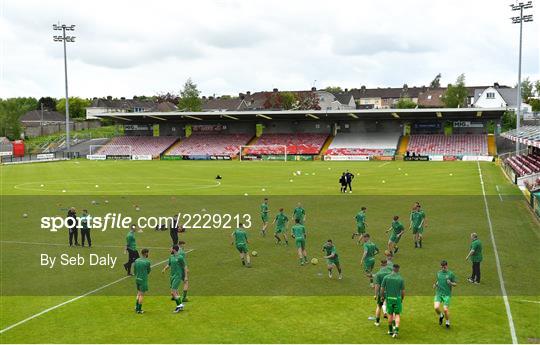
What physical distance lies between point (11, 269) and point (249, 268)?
8.53m

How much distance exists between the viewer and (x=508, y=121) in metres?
93.6

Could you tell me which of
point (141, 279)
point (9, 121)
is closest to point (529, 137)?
point (141, 279)

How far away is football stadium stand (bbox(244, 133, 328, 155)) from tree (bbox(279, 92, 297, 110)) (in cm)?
4138

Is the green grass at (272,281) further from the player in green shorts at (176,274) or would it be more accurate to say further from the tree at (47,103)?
the tree at (47,103)

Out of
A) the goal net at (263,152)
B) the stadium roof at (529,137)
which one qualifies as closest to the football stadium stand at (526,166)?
the stadium roof at (529,137)

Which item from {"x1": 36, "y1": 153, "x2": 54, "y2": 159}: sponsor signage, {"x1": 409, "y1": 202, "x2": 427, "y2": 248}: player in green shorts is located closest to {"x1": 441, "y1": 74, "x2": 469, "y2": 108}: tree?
{"x1": 36, "y1": 153, "x2": 54, "y2": 159}: sponsor signage

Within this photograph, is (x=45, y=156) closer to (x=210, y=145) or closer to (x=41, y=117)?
(x=210, y=145)

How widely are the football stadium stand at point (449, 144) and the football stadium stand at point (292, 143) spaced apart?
14864 mm

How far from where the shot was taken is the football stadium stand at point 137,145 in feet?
320

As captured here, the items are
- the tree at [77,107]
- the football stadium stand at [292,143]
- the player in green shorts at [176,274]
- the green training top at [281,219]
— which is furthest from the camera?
the tree at [77,107]

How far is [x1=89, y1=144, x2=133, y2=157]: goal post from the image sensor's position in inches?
3852

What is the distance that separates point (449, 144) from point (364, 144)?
42.2 feet

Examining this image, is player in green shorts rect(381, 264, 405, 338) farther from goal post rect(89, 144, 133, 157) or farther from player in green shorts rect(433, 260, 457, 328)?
goal post rect(89, 144, 133, 157)

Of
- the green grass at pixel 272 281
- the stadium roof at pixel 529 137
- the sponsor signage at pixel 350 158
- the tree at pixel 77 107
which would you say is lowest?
the green grass at pixel 272 281
